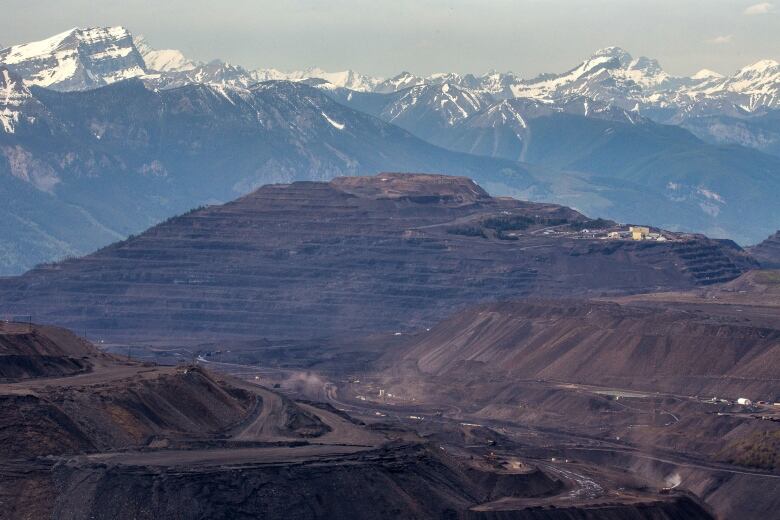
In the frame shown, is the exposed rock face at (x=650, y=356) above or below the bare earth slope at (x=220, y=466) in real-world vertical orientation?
below

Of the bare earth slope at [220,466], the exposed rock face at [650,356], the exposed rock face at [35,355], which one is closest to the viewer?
the bare earth slope at [220,466]

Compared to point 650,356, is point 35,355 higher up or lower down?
higher up

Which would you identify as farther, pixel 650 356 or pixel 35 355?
pixel 650 356

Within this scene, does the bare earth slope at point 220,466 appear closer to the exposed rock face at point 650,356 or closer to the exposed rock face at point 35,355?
the exposed rock face at point 35,355

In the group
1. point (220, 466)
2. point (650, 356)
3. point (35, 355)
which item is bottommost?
point (650, 356)

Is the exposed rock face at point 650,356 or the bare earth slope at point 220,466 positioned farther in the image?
the exposed rock face at point 650,356

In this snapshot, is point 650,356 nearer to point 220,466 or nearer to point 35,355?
point 35,355

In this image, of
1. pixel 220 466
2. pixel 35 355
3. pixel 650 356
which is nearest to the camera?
pixel 220 466

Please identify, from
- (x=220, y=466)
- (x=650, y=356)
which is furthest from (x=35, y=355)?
(x=650, y=356)

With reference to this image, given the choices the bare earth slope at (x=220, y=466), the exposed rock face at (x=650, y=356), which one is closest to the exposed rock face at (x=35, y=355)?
the bare earth slope at (x=220, y=466)

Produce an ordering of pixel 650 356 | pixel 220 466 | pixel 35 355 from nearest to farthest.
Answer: pixel 220 466 → pixel 35 355 → pixel 650 356

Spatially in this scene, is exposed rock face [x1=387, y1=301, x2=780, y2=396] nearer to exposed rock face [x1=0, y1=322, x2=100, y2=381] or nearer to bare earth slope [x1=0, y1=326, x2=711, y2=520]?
bare earth slope [x1=0, y1=326, x2=711, y2=520]
